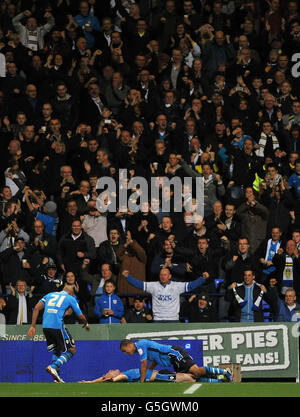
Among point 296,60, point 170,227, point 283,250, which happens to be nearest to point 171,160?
point 170,227

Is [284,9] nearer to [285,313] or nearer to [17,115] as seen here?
[17,115]

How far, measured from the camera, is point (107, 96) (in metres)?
22.4

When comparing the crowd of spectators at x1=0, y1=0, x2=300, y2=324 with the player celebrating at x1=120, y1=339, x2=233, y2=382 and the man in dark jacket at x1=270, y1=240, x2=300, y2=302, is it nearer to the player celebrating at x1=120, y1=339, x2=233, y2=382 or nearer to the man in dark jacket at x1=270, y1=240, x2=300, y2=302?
the man in dark jacket at x1=270, y1=240, x2=300, y2=302

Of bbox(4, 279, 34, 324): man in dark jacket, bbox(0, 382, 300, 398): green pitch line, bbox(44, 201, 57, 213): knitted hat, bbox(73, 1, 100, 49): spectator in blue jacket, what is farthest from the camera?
bbox(73, 1, 100, 49): spectator in blue jacket

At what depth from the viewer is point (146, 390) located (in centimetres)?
1334

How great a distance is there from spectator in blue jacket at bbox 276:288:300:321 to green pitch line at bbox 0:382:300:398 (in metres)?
4.00

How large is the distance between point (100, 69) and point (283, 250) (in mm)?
7186

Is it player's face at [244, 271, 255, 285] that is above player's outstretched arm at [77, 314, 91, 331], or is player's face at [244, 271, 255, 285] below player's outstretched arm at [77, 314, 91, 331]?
above

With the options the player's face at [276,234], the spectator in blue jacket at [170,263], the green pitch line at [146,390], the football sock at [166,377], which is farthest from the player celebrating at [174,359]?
the player's face at [276,234]

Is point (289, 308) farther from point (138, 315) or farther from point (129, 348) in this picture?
point (129, 348)

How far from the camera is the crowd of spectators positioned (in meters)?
18.5

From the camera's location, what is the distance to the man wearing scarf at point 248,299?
59.6 feet

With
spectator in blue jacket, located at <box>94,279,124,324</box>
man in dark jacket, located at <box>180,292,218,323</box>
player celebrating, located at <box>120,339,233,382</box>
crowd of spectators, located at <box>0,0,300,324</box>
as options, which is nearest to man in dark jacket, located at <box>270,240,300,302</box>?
crowd of spectators, located at <box>0,0,300,324</box>

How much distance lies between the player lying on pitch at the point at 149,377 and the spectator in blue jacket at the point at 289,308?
99.4 inches
